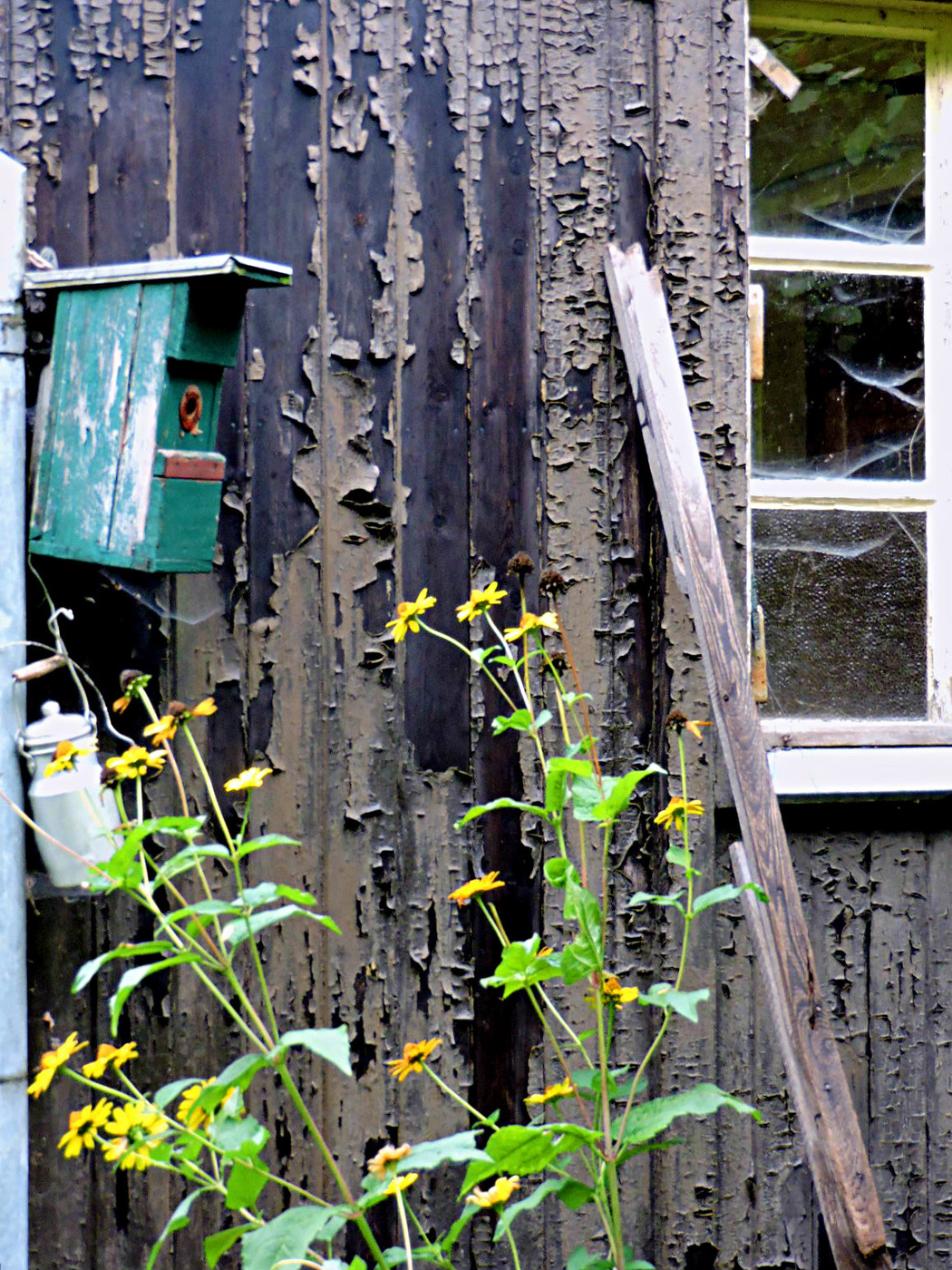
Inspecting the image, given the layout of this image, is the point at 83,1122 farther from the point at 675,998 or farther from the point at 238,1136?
the point at 675,998

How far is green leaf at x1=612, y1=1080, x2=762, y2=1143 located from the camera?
114cm

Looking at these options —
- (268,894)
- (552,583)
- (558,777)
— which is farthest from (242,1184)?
(552,583)

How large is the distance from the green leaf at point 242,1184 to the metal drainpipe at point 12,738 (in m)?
0.66

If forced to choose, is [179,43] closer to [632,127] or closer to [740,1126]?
[632,127]

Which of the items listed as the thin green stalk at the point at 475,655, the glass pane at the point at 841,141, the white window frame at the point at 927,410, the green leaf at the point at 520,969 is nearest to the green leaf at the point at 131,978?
the green leaf at the point at 520,969

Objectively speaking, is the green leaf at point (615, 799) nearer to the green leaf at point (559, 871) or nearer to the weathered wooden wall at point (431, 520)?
the green leaf at point (559, 871)

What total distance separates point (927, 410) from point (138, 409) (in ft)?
4.91

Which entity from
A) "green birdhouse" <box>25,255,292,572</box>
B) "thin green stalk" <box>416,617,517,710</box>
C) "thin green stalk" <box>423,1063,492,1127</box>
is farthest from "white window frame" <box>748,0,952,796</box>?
"green birdhouse" <box>25,255,292,572</box>

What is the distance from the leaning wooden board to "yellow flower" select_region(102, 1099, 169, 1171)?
0.69 meters

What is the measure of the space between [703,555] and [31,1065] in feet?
4.13

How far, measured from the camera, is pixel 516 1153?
3.61 feet

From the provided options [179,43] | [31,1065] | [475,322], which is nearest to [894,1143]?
[31,1065]

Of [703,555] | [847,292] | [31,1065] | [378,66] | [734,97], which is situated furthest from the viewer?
[847,292]

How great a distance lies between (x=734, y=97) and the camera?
1948mm
